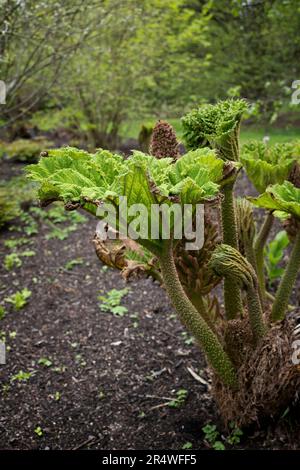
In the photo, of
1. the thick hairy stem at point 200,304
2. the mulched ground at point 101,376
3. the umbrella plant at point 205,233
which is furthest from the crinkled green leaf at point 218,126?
the mulched ground at point 101,376

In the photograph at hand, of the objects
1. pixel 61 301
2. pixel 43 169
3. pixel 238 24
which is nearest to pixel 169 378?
pixel 61 301

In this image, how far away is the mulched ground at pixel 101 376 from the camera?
2457 mm

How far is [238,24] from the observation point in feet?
39.0

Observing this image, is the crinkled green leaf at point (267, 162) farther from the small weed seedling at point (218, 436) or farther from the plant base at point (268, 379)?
the small weed seedling at point (218, 436)

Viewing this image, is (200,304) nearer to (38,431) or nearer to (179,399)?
(179,399)

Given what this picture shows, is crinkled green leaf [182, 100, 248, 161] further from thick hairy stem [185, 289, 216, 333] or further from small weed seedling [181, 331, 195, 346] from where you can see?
small weed seedling [181, 331, 195, 346]

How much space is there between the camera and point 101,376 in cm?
296

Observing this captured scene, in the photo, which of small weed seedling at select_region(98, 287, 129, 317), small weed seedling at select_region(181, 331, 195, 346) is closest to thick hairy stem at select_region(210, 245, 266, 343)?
small weed seedling at select_region(181, 331, 195, 346)

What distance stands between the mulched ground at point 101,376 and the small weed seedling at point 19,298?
0.06 m

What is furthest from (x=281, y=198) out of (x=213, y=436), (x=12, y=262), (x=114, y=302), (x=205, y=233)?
(x=12, y=262)

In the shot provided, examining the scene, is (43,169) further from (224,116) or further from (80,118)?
(80,118)

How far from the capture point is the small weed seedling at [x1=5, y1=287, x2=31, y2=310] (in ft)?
12.4

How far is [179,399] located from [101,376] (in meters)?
0.53

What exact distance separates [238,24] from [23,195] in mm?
8348
